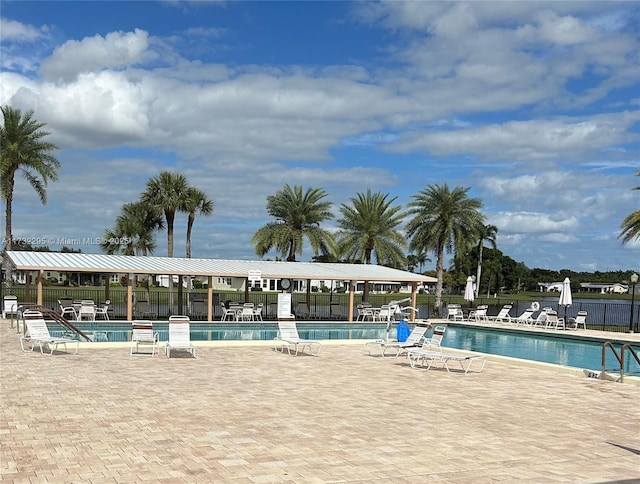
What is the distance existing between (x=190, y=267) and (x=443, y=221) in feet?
49.6

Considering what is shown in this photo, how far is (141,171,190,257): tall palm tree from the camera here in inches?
1480

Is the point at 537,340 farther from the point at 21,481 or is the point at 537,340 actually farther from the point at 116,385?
the point at 21,481

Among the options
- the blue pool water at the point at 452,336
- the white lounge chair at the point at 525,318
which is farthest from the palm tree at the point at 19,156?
the white lounge chair at the point at 525,318

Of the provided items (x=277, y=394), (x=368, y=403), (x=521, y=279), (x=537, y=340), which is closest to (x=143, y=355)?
(x=277, y=394)

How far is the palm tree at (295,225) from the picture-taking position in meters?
36.2

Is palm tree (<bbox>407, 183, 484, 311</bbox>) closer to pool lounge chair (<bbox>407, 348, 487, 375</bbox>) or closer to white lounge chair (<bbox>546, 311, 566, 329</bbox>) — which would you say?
white lounge chair (<bbox>546, 311, 566, 329</bbox>)

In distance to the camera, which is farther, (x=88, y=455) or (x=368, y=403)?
(x=368, y=403)

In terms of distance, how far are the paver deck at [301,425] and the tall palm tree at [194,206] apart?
79.9ft

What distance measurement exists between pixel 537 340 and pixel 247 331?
11.5m

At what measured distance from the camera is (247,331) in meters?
25.4

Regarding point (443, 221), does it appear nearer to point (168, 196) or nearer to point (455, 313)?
point (455, 313)

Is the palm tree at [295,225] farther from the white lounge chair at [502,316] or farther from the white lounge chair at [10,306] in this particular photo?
the white lounge chair at [10,306]

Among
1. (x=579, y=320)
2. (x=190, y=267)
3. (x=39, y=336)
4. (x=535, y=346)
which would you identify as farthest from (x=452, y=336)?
(x=39, y=336)

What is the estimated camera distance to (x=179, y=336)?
1574 cm
